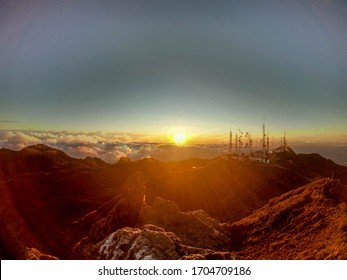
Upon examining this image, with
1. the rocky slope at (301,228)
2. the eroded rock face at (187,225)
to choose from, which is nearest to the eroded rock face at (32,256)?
the eroded rock face at (187,225)

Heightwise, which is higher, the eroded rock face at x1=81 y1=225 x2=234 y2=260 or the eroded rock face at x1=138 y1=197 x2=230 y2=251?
the eroded rock face at x1=81 y1=225 x2=234 y2=260

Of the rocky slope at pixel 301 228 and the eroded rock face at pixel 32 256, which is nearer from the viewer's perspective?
the eroded rock face at pixel 32 256

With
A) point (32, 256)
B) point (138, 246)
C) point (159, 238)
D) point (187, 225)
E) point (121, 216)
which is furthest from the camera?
point (121, 216)

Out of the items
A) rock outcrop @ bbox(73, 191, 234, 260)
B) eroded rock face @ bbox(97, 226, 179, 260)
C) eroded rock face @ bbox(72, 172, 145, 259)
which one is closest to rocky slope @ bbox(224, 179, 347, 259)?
rock outcrop @ bbox(73, 191, 234, 260)

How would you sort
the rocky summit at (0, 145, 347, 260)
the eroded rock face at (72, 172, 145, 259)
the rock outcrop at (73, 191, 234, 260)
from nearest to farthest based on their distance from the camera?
1. the rock outcrop at (73, 191, 234, 260)
2. the rocky summit at (0, 145, 347, 260)
3. the eroded rock face at (72, 172, 145, 259)

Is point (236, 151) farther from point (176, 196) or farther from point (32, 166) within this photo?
point (32, 166)

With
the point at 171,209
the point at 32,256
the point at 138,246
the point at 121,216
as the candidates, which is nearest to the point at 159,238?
the point at 138,246

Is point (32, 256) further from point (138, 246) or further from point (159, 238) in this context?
point (159, 238)

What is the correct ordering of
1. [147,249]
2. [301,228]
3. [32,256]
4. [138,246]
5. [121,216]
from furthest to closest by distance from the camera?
[121,216] → [301,228] → [32,256] → [138,246] → [147,249]

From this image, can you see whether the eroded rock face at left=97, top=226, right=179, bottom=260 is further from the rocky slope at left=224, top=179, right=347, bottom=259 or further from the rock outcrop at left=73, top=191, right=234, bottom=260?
the rocky slope at left=224, top=179, right=347, bottom=259

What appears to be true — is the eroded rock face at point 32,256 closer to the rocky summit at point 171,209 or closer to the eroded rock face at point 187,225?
the rocky summit at point 171,209
